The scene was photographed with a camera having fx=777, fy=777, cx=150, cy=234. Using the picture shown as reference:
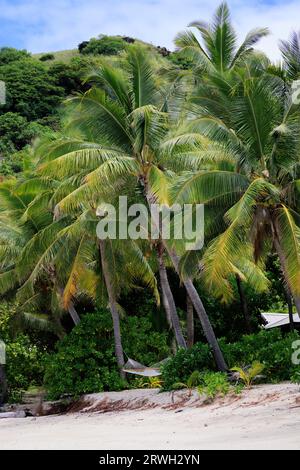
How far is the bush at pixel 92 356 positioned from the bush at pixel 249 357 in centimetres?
362

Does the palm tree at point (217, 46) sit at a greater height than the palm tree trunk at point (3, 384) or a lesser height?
greater

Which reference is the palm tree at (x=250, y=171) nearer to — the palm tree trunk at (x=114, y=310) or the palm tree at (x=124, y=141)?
the palm tree at (x=124, y=141)

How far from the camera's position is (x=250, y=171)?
52.2ft

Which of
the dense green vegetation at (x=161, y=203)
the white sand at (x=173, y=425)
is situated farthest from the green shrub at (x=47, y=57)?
the white sand at (x=173, y=425)

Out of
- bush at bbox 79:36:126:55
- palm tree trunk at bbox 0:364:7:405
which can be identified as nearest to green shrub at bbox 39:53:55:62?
bush at bbox 79:36:126:55

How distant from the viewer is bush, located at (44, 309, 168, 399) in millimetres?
22922

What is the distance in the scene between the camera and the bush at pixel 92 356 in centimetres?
2292

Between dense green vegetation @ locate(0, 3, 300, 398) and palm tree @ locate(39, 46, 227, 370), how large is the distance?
0.04 m

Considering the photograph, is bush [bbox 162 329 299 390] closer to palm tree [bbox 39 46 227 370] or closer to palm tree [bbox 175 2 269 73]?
palm tree [bbox 39 46 227 370]

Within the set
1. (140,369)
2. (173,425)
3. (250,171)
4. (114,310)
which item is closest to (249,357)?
(173,425)

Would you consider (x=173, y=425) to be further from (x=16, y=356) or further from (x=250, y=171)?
(x=16, y=356)

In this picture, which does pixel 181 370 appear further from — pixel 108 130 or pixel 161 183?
pixel 108 130

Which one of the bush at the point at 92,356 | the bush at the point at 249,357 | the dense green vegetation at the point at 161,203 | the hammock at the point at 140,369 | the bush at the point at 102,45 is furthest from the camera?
the bush at the point at 102,45

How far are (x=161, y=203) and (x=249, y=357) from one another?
14.9ft
